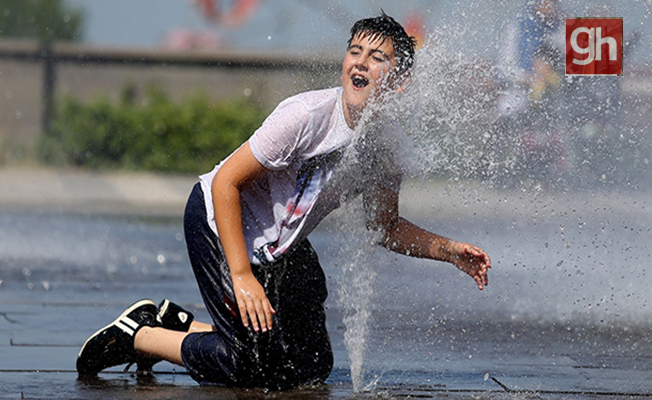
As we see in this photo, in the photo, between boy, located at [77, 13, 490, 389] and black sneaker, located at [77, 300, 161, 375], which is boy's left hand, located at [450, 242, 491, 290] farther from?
black sneaker, located at [77, 300, 161, 375]

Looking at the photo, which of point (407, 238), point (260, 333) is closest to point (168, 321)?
point (260, 333)

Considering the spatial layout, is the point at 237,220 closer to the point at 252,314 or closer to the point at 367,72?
the point at 252,314

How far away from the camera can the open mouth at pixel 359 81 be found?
342 cm

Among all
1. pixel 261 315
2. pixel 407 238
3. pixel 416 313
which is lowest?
pixel 416 313

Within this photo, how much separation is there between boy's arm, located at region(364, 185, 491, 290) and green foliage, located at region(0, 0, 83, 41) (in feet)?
159

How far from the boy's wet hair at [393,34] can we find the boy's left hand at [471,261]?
632mm

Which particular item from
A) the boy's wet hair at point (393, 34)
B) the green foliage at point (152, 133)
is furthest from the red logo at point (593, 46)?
the green foliage at point (152, 133)

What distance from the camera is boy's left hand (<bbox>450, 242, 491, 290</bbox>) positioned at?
11.6 feet

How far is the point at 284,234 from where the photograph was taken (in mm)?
3582

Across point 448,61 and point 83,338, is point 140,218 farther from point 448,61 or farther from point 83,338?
point 448,61

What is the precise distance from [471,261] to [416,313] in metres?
2.25

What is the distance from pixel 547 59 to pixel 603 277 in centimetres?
315

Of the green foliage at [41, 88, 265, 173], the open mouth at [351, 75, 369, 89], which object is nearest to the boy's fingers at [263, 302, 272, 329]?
the open mouth at [351, 75, 369, 89]

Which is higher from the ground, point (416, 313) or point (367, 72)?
point (367, 72)
